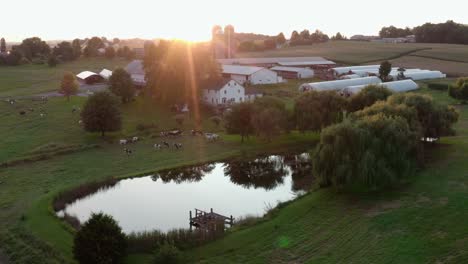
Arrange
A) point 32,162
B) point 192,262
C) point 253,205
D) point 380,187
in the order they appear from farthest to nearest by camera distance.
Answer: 1. point 32,162
2. point 253,205
3. point 380,187
4. point 192,262

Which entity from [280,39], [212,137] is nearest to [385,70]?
[212,137]

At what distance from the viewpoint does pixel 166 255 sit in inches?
813

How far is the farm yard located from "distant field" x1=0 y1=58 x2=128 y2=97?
53.9 feet

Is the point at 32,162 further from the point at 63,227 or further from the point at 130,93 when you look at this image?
the point at 130,93

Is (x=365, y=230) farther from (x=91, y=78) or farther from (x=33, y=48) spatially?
(x=33, y=48)

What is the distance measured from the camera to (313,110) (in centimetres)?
4278

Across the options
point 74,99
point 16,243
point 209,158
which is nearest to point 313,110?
point 209,158

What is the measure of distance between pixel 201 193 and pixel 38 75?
2592 inches

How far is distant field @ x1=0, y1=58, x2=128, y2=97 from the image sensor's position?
70.2 meters

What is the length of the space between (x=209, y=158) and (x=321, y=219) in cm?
1546

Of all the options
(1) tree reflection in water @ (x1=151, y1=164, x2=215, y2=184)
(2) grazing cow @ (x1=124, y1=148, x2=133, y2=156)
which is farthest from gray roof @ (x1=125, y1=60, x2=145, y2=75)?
(1) tree reflection in water @ (x1=151, y1=164, x2=215, y2=184)

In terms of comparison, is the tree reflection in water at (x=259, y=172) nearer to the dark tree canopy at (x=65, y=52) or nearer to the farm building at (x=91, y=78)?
the farm building at (x=91, y=78)

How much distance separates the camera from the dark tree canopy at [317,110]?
1683 inches

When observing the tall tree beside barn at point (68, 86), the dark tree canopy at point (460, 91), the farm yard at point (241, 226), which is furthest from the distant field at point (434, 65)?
the tall tree beside barn at point (68, 86)
